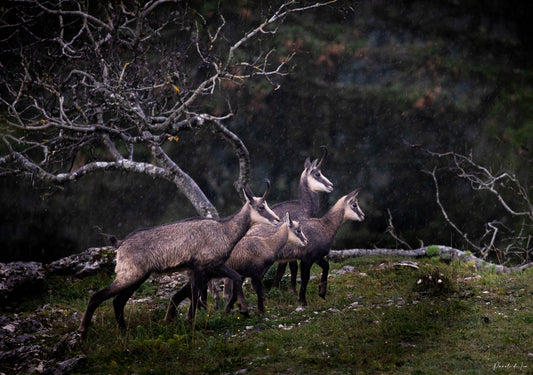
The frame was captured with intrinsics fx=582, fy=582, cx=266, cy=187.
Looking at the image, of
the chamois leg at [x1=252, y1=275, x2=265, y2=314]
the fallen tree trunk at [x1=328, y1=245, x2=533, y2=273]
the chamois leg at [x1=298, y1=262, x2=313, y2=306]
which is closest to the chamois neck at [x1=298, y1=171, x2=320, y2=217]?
the chamois leg at [x1=298, y1=262, x2=313, y2=306]

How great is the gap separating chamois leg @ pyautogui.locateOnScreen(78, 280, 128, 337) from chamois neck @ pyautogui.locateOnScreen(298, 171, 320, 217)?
5.09 metres

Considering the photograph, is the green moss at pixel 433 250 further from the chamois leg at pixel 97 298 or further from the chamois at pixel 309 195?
the chamois leg at pixel 97 298

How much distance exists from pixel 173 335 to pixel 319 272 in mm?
5572

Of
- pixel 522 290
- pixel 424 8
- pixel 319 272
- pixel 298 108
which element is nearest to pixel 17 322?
pixel 319 272

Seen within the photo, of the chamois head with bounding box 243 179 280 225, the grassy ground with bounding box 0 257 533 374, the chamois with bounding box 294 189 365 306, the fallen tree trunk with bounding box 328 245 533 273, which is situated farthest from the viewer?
the fallen tree trunk with bounding box 328 245 533 273

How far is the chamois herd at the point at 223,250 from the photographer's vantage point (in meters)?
8.62

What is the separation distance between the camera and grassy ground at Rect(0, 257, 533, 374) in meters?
7.23

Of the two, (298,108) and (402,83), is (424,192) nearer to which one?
(402,83)

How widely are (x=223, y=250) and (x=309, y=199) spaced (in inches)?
154

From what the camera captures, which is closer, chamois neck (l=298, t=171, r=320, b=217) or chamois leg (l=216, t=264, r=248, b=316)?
chamois leg (l=216, t=264, r=248, b=316)

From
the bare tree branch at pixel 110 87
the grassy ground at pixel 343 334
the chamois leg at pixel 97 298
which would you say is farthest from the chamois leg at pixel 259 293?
the bare tree branch at pixel 110 87

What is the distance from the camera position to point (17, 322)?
9.72 meters

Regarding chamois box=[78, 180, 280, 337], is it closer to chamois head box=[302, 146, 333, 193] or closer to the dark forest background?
chamois head box=[302, 146, 333, 193]

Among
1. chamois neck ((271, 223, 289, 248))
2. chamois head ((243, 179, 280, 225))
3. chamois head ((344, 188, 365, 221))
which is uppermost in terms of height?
chamois head ((243, 179, 280, 225))
